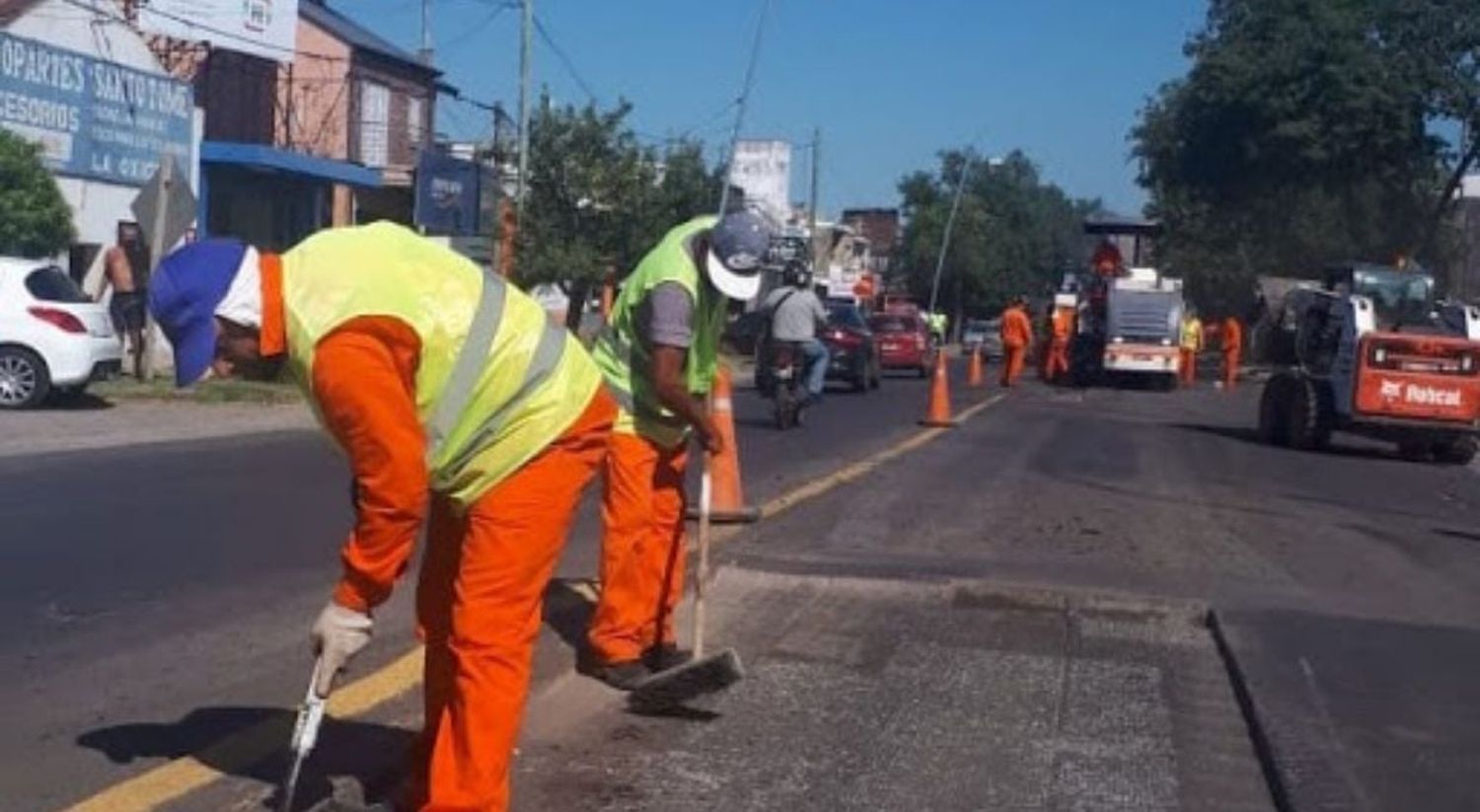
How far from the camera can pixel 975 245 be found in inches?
4225

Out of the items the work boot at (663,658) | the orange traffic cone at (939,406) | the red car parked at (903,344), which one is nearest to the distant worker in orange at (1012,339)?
the red car parked at (903,344)

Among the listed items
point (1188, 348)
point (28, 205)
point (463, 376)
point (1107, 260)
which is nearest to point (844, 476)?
point (463, 376)

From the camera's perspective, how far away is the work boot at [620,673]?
7.65 meters

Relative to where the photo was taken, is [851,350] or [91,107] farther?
[851,350]

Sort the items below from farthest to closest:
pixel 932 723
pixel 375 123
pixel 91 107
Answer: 1. pixel 375 123
2. pixel 91 107
3. pixel 932 723

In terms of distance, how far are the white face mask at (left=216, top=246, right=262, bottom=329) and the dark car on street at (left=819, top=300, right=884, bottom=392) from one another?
3209 cm

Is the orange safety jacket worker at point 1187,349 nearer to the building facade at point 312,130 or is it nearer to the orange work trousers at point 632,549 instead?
the building facade at point 312,130

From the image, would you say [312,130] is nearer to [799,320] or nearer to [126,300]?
[126,300]

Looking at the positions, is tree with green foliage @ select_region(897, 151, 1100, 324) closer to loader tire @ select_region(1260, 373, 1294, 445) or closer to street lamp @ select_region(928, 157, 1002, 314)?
street lamp @ select_region(928, 157, 1002, 314)

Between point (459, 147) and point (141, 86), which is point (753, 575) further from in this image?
point (459, 147)

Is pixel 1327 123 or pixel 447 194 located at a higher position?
pixel 1327 123

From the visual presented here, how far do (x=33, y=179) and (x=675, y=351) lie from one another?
24.7 meters

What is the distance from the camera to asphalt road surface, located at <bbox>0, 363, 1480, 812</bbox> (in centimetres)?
652

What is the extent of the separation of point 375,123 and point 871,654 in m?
42.5
